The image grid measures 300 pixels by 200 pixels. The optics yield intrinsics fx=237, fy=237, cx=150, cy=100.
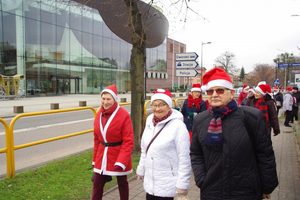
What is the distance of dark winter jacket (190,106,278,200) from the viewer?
1962 mm

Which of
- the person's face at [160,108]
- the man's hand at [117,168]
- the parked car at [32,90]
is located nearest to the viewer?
the person's face at [160,108]

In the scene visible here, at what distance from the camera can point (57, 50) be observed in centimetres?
3369

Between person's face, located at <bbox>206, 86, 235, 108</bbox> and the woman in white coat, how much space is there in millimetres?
583

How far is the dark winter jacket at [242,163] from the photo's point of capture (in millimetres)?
1962

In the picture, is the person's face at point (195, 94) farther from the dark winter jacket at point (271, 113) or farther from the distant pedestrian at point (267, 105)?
the dark winter jacket at point (271, 113)

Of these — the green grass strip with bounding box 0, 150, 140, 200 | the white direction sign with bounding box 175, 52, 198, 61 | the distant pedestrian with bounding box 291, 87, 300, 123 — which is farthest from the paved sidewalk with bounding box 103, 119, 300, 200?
the distant pedestrian with bounding box 291, 87, 300, 123

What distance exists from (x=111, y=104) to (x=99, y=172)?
914 mm

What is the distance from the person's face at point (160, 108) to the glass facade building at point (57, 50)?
2230 cm

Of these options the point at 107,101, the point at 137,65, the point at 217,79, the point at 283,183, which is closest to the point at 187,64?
the point at 137,65

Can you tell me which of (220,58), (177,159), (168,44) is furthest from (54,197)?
(220,58)

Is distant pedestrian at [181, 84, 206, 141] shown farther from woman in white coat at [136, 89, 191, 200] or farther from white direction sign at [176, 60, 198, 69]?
woman in white coat at [136, 89, 191, 200]

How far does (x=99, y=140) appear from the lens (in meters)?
3.35

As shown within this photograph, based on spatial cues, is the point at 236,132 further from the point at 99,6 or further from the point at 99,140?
the point at 99,6

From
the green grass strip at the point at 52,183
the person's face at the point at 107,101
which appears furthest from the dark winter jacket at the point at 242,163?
the green grass strip at the point at 52,183
